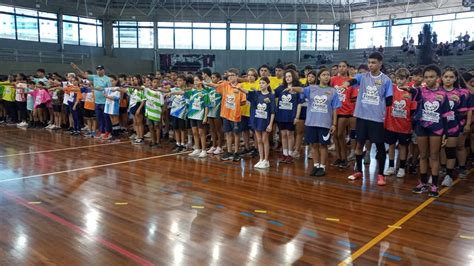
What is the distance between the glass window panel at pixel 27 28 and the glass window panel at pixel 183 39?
851 cm

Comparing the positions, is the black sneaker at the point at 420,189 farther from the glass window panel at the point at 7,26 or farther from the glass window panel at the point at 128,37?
the glass window panel at the point at 128,37

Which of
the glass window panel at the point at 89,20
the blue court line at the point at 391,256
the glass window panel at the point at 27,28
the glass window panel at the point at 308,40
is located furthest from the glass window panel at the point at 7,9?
the blue court line at the point at 391,256

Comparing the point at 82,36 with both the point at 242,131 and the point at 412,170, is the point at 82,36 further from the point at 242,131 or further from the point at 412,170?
the point at 412,170

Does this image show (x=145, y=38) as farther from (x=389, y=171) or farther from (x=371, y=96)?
(x=371, y=96)

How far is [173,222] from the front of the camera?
3.46m

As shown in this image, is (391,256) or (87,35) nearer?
(391,256)

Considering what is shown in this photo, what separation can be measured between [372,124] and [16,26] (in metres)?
22.0

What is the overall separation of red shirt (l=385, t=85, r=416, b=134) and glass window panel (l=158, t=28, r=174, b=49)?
2238cm

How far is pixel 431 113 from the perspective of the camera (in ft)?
14.5

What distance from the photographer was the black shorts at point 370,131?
473 centimetres

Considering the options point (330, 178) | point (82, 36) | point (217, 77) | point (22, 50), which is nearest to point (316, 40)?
point (82, 36)

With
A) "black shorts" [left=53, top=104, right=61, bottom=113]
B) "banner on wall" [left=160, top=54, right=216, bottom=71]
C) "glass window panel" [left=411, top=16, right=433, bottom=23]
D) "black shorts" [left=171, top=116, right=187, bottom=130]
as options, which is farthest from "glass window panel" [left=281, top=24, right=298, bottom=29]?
"black shorts" [left=171, top=116, right=187, bottom=130]

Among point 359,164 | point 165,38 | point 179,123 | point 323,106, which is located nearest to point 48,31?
point 165,38

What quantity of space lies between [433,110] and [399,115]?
2.58ft
